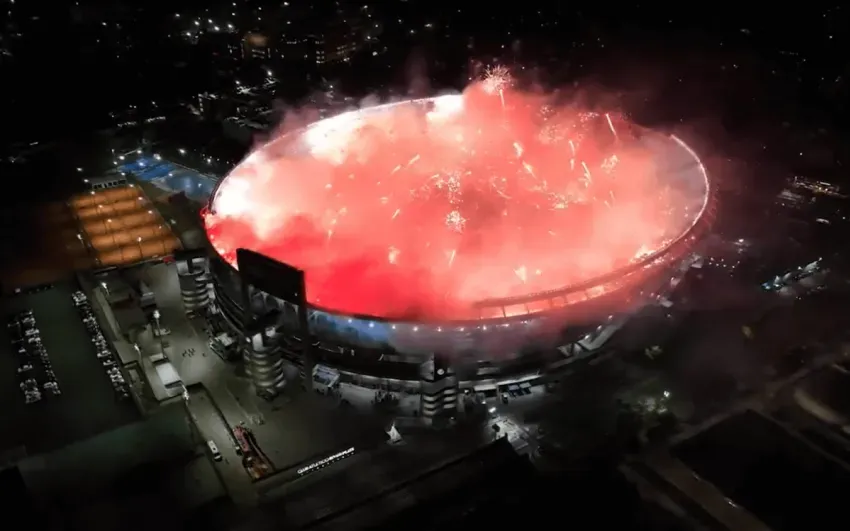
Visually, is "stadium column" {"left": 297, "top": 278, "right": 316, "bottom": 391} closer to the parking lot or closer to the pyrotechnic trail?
the pyrotechnic trail

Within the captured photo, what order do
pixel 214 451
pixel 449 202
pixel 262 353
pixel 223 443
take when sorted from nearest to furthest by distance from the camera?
pixel 214 451 < pixel 223 443 < pixel 262 353 < pixel 449 202

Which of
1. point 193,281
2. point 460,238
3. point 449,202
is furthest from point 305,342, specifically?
point 449,202

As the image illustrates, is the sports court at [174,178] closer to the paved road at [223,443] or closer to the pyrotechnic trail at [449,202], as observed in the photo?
the pyrotechnic trail at [449,202]

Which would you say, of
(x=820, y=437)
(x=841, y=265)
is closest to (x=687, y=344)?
(x=820, y=437)

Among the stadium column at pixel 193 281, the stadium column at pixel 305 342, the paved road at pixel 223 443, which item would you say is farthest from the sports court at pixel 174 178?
the stadium column at pixel 305 342

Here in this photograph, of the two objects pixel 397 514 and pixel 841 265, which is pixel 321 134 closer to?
pixel 397 514

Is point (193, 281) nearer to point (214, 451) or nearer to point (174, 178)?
point (214, 451)

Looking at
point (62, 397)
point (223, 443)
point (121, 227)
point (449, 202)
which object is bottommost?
point (223, 443)
